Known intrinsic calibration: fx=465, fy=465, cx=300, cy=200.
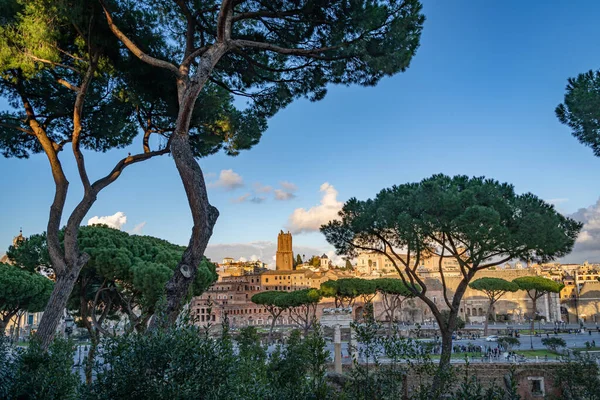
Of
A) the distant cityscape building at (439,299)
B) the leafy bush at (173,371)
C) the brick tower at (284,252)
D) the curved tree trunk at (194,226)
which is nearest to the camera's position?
the leafy bush at (173,371)

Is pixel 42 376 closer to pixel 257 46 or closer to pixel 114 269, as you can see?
pixel 257 46

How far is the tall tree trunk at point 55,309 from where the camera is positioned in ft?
19.5

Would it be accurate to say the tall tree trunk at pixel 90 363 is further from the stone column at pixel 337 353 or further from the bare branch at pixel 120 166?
the stone column at pixel 337 353

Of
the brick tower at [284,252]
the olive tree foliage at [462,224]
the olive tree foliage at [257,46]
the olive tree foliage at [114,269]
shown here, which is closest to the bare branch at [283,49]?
the olive tree foliage at [257,46]

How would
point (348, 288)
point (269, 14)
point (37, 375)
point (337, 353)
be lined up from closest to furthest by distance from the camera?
1. point (37, 375)
2. point (269, 14)
3. point (337, 353)
4. point (348, 288)

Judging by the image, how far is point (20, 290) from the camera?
16.0 meters

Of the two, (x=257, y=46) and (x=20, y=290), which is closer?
(x=257, y=46)

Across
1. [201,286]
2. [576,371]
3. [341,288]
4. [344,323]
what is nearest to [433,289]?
[341,288]

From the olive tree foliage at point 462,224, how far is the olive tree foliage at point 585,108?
2.66m

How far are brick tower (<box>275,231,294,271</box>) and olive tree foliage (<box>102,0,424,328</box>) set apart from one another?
85.4 m

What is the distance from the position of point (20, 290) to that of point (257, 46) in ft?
47.1

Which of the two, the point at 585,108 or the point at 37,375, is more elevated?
the point at 585,108

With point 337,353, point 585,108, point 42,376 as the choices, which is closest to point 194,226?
point 42,376

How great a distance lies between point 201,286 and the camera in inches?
582
